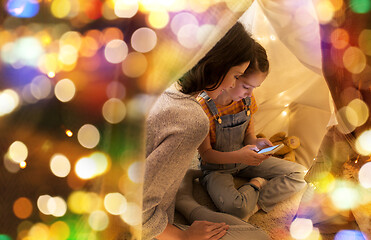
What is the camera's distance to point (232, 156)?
120 cm

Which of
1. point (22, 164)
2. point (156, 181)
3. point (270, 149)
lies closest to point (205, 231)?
point (156, 181)

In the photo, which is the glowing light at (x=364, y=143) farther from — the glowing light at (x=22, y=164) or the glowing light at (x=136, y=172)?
the glowing light at (x=22, y=164)

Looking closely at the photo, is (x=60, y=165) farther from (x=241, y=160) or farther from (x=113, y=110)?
(x=241, y=160)

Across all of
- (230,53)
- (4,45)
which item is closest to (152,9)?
(4,45)

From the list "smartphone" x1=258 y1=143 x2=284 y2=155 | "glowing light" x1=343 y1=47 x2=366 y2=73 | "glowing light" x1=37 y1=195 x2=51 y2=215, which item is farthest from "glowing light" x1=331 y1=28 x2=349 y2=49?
"glowing light" x1=37 y1=195 x2=51 y2=215

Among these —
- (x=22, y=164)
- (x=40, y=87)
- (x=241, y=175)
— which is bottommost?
(x=241, y=175)

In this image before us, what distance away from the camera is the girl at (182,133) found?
844 millimetres

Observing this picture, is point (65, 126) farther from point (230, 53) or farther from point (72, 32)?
point (230, 53)

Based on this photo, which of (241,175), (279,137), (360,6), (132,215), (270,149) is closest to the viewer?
(132,215)

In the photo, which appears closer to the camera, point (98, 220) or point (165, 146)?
point (98, 220)

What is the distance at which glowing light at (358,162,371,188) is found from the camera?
91 centimetres

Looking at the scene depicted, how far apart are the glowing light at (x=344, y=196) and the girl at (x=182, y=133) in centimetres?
23

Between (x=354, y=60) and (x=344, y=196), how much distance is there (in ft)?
1.31

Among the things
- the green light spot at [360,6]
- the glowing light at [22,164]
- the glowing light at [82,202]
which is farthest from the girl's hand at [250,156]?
the glowing light at [22,164]
